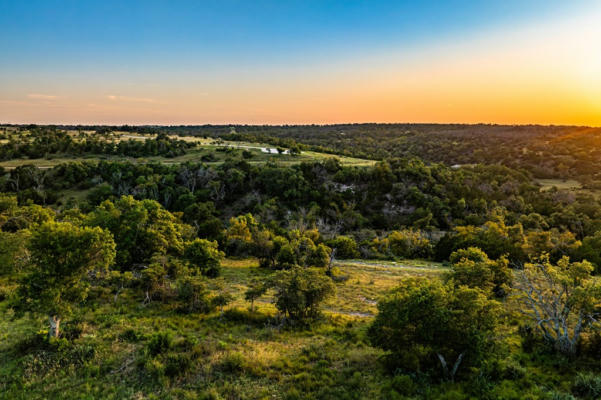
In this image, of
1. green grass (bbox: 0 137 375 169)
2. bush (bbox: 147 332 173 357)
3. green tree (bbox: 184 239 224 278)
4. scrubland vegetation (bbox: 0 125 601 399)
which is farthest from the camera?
green grass (bbox: 0 137 375 169)


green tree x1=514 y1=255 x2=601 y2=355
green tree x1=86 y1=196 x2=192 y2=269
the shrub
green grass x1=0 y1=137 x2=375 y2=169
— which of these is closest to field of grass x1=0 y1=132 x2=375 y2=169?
green grass x1=0 y1=137 x2=375 y2=169

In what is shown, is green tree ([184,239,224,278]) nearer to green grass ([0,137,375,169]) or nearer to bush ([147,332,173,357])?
bush ([147,332,173,357])

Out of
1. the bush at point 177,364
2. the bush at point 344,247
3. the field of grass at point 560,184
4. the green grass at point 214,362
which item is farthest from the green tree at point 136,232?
the field of grass at point 560,184

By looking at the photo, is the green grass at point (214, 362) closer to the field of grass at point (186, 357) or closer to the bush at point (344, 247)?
the field of grass at point (186, 357)

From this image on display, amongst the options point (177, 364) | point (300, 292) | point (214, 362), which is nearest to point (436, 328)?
point (300, 292)

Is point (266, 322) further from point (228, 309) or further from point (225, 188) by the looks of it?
point (225, 188)

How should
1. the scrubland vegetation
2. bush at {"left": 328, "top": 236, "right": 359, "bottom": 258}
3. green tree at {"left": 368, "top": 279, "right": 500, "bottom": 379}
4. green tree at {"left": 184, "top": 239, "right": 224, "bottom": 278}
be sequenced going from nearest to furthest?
green tree at {"left": 368, "top": 279, "right": 500, "bottom": 379} → the scrubland vegetation → green tree at {"left": 184, "top": 239, "right": 224, "bottom": 278} → bush at {"left": 328, "top": 236, "right": 359, "bottom": 258}
